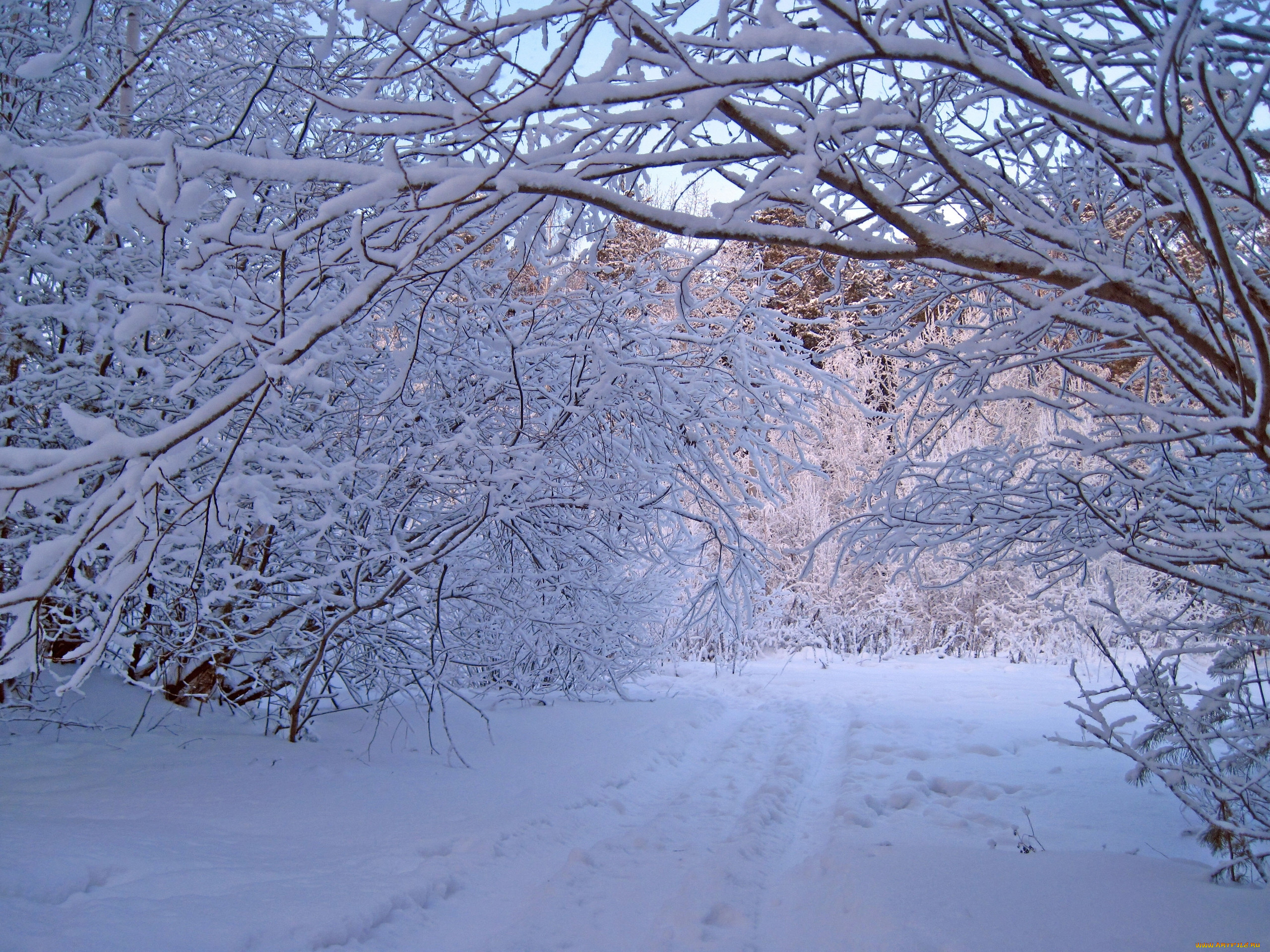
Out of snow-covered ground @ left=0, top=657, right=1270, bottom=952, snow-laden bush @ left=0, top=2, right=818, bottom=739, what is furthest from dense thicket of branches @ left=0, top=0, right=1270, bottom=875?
snow-covered ground @ left=0, top=657, right=1270, bottom=952

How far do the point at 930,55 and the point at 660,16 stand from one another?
1576mm

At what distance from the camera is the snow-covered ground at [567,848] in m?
2.60

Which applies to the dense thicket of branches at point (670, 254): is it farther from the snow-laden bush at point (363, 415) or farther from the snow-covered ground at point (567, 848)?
the snow-covered ground at point (567, 848)

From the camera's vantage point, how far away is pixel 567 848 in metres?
3.80

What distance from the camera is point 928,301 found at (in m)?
4.10

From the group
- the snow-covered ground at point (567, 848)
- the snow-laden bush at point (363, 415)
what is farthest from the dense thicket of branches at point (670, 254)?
the snow-covered ground at point (567, 848)

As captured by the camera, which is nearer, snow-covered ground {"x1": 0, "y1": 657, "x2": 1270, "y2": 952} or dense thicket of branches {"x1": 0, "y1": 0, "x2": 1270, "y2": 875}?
dense thicket of branches {"x1": 0, "y1": 0, "x2": 1270, "y2": 875}

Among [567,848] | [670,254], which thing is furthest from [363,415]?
[567,848]

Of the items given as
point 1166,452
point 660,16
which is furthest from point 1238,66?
point 660,16

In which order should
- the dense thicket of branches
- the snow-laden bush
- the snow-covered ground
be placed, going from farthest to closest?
the snow-laden bush, the snow-covered ground, the dense thicket of branches

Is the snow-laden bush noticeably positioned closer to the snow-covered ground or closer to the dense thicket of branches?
the dense thicket of branches

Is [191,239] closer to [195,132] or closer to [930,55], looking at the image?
[930,55]

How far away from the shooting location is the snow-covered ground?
2.60 metres

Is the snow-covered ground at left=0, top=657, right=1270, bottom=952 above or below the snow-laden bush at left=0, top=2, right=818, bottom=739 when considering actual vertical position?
below
